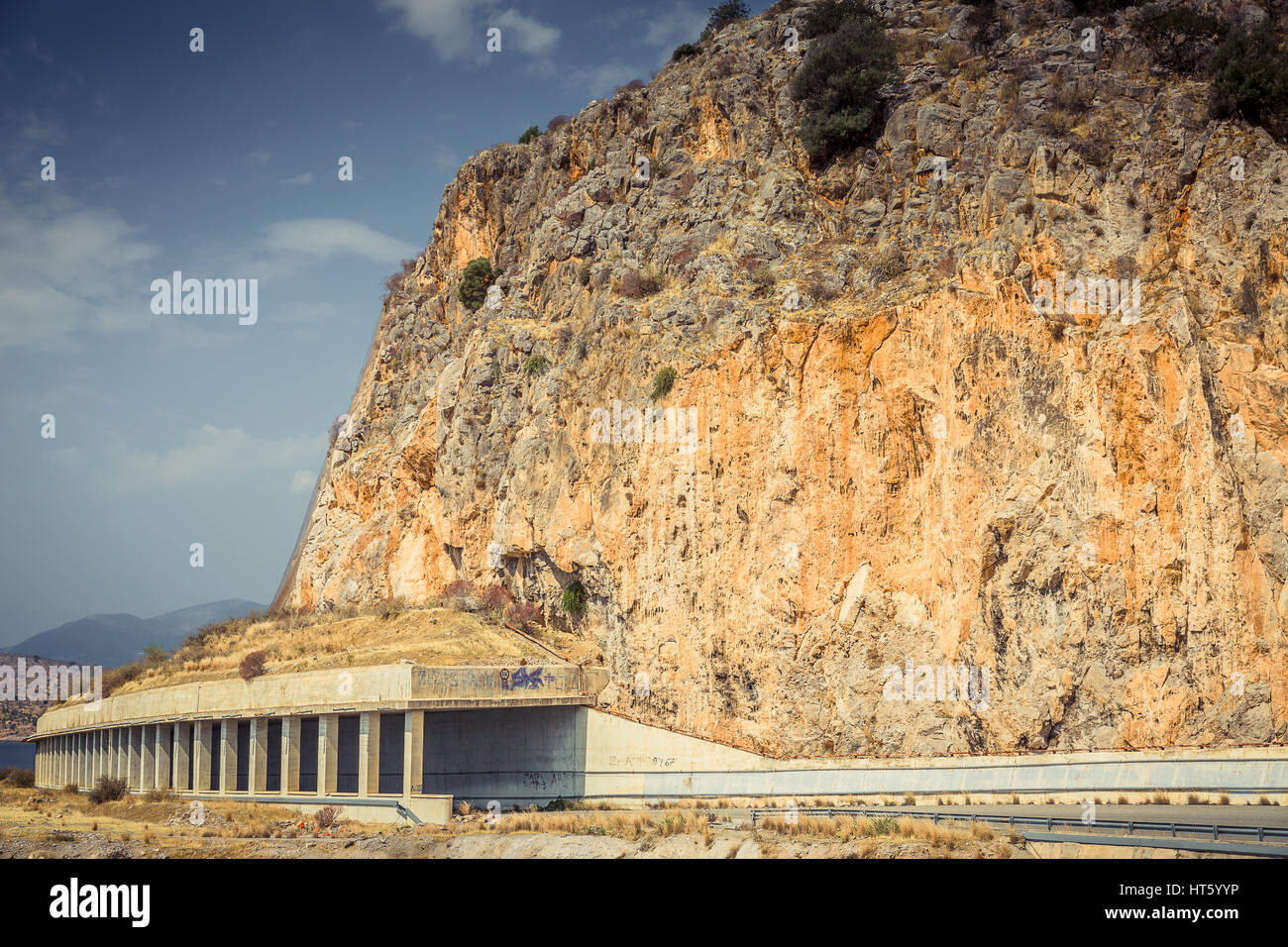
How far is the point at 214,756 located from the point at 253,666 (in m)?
15.1

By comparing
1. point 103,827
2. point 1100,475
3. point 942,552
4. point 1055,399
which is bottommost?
point 103,827

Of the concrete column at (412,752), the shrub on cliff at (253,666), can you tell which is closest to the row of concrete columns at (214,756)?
the concrete column at (412,752)

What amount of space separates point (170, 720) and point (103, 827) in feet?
38.0

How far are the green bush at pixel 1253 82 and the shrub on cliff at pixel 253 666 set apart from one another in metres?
43.0

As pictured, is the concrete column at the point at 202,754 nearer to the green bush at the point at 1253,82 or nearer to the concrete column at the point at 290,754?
the concrete column at the point at 290,754

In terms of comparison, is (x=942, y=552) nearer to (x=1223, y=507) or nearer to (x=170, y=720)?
(x=1223, y=507)

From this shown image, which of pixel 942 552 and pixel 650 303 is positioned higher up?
pixel 650 303

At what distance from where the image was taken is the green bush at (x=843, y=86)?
53.2m

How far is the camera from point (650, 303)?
5253cm

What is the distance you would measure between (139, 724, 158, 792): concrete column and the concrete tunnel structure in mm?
74

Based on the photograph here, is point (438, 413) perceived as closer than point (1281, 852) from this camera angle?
No

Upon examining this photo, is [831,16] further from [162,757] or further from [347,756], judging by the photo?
[162,757]
